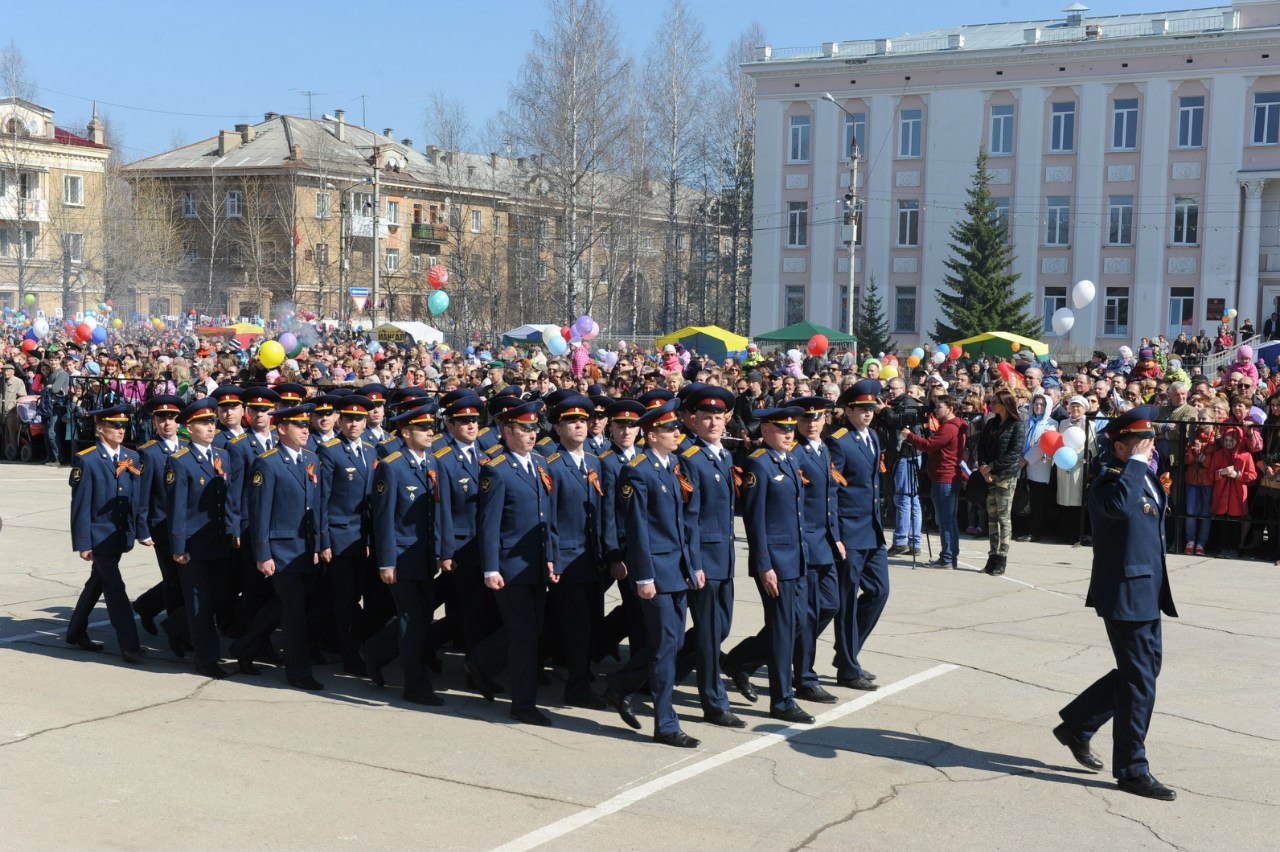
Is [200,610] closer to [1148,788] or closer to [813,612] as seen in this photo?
[813,612]

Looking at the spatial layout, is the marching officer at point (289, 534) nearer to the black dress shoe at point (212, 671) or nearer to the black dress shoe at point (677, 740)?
the black dress shoe at point (212, 671)

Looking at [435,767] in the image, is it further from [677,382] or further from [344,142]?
[344,142]

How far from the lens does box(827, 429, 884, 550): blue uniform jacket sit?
8844 mm

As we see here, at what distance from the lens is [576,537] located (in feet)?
26.4

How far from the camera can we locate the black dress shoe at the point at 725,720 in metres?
7.77

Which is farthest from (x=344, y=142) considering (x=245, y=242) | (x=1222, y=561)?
(x=1222, y=561)

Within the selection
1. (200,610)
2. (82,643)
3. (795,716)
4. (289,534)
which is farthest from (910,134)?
(795,716)

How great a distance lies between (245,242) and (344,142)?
869cm

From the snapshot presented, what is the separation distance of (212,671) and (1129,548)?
576 cm

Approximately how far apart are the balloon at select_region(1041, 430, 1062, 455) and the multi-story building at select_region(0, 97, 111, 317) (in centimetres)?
4871

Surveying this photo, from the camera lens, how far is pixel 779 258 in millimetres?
54625

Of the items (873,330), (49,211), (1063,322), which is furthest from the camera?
(49,211)

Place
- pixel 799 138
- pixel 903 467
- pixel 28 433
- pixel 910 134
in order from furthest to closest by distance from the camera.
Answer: pixel 799 138 < pixel 910 134 < pixel 28 433 < pixel 903 467

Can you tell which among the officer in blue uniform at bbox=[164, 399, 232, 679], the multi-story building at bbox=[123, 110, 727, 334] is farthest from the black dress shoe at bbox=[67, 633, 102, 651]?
the multi-story building at bbox=[123, 110, 727, 334]
